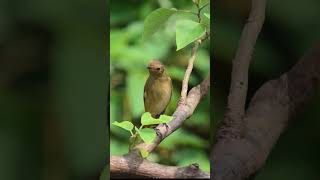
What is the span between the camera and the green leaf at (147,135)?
136 centimetres

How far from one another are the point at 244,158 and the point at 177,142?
0.18 m

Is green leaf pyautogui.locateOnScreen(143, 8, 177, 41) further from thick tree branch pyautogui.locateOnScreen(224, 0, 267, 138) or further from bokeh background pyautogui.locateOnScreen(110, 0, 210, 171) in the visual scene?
thick tree branch pyautogui.locateOnScreen(224, 0, 267, 138)

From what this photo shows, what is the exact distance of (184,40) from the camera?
139 centimetres

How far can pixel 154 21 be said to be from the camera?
1.38 m

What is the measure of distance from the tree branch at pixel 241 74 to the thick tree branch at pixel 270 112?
2 cm

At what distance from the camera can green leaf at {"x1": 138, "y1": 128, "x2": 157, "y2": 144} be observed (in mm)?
1360

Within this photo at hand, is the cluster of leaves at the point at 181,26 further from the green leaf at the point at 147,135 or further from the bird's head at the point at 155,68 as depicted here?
the green leaf at the point at 147,135

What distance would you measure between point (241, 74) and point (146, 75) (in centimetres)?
24

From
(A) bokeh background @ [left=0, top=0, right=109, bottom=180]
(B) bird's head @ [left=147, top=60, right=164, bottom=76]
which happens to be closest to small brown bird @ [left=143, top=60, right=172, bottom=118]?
(B) bird's head @ [left=147, top=60, right=164, bottom=76]

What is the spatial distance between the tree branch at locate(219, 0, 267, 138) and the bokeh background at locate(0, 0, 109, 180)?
0.32 meters

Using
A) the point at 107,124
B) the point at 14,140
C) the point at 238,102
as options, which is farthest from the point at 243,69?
the point at 14,140

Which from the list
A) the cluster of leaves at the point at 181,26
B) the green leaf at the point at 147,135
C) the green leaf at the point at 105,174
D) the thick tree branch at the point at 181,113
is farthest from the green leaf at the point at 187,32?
the green leaf at the point at 105,174

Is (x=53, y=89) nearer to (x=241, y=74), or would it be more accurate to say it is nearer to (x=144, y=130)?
(x=144, y=130)

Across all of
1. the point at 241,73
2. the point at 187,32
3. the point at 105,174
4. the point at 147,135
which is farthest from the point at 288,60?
the point at 105,174
